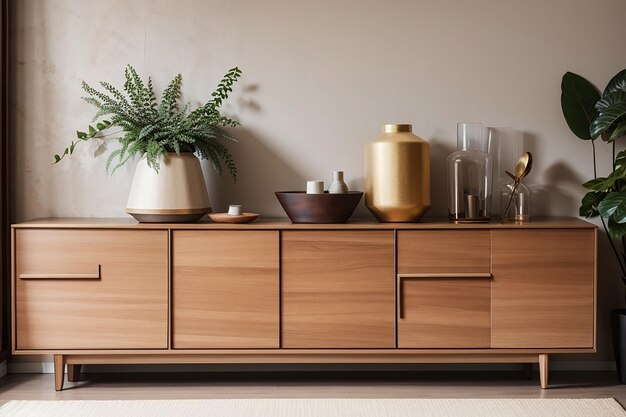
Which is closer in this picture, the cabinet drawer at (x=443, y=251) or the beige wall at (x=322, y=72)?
the cabinet drawer at (x=443, y=251)

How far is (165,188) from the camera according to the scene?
3062 millimetres

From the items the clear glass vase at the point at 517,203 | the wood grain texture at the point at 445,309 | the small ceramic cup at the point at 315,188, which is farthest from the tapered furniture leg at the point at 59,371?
the clear glass vase at the point at 517,203

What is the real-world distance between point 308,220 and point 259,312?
446 millimetres

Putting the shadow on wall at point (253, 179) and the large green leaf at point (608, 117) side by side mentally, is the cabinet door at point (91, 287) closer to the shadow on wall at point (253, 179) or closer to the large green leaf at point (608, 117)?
the shadow on wall at point (253, 179)

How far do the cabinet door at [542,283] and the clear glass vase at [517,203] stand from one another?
0.21 m

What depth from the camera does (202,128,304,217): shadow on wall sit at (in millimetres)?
3375

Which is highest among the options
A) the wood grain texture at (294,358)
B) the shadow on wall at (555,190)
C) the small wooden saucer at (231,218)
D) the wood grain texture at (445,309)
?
the shadow on wall at (555,190)

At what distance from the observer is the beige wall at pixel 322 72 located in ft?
11.0

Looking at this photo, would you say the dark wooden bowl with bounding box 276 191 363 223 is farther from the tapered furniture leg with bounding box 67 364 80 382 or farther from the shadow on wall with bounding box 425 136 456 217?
the tapered furniture leg with bounding box 67 364 80 382

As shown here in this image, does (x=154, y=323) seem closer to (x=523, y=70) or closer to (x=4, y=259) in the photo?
(x=4, y=259)

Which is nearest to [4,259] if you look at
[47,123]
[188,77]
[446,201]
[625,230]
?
[47,123]

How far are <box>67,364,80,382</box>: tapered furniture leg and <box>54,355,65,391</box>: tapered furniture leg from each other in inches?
2.9

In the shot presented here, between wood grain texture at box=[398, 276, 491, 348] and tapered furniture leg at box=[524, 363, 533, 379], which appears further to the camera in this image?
tapered furniture leg at box=[524, 363, 533, 379]

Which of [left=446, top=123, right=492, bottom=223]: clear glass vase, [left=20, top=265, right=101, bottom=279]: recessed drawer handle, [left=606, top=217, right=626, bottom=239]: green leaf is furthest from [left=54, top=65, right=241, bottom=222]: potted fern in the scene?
[left=606, top=217, right=626, bottom=239]: green leaf
